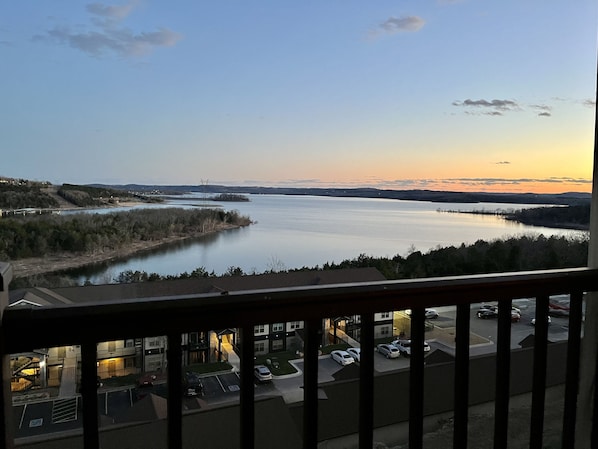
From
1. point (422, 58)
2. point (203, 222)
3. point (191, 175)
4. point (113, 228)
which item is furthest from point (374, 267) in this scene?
point (422, 58)

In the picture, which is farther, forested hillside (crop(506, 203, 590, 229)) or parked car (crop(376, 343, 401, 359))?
forested hillside (crop(506, 203, 590, 229))

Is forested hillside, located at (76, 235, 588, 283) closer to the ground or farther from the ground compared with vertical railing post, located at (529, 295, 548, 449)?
farther from the ground

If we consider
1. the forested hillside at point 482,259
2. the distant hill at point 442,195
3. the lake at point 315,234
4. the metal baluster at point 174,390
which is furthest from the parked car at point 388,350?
the metal baluster at point 174,390

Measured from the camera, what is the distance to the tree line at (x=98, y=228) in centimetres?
147

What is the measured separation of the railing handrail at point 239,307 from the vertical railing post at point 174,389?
0.04 meters

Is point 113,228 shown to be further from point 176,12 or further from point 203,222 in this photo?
point 176,12

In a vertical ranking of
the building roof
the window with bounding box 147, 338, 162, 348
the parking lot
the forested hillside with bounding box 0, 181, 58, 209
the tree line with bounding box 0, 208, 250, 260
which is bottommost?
the parking lot

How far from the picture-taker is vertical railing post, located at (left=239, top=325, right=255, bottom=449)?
110 cm

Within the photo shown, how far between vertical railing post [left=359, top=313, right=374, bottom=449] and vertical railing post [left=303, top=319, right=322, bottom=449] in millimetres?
131

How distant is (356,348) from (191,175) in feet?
3.32

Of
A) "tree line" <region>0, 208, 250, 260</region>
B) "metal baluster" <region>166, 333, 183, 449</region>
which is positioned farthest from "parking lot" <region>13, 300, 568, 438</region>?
"tree line" <region>0, 208, 250, 260</region>

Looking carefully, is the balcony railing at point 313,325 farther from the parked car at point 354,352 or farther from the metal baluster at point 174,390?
the parked car at point 354,352

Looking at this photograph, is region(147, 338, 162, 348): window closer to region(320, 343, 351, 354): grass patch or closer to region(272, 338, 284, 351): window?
region(272, 338, 284, 351): window

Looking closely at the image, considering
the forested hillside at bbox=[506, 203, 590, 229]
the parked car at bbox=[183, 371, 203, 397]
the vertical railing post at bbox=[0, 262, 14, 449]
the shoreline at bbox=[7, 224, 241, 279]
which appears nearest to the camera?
the vertical railing post at bbox=[0, 262, 14, 449]
